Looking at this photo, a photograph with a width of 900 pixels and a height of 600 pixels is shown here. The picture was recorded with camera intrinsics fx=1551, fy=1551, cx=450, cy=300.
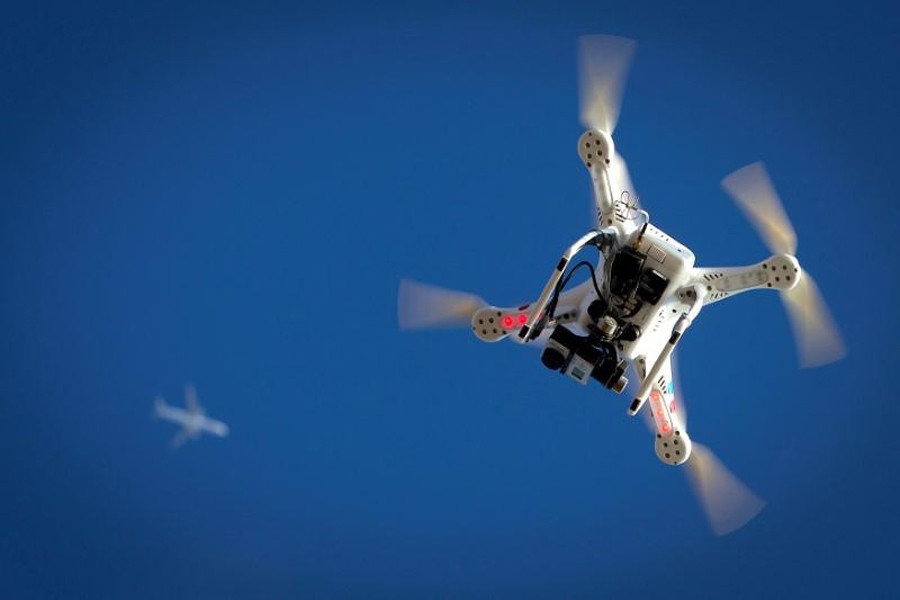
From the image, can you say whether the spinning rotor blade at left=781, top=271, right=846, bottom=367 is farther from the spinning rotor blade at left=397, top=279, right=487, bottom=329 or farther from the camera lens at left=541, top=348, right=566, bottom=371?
the spinning rotor blade at left=397, top=279, right=487, bottom=329

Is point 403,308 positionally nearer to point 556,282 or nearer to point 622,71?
point 556,282

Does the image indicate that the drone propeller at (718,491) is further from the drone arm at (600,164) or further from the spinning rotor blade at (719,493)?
the drone arm at (600,164)

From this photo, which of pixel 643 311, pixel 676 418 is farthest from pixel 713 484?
pixel 643 311

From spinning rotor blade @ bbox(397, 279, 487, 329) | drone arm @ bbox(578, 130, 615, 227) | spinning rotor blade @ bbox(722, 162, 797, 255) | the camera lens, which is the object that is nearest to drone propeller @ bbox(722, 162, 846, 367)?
spinning rotor blade @ bbox(722, 162, 797, 255)

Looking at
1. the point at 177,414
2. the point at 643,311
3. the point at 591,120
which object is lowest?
the point at 643,311

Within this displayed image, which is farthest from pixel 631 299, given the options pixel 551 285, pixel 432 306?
pixel 432 306

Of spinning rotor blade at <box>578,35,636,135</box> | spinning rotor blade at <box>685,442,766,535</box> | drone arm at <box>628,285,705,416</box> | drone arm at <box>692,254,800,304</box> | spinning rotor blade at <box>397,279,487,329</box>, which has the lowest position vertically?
spinning rotor blade at <box>685,442,766,535</box>

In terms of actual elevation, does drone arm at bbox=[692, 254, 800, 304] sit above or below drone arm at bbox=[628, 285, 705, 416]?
above
